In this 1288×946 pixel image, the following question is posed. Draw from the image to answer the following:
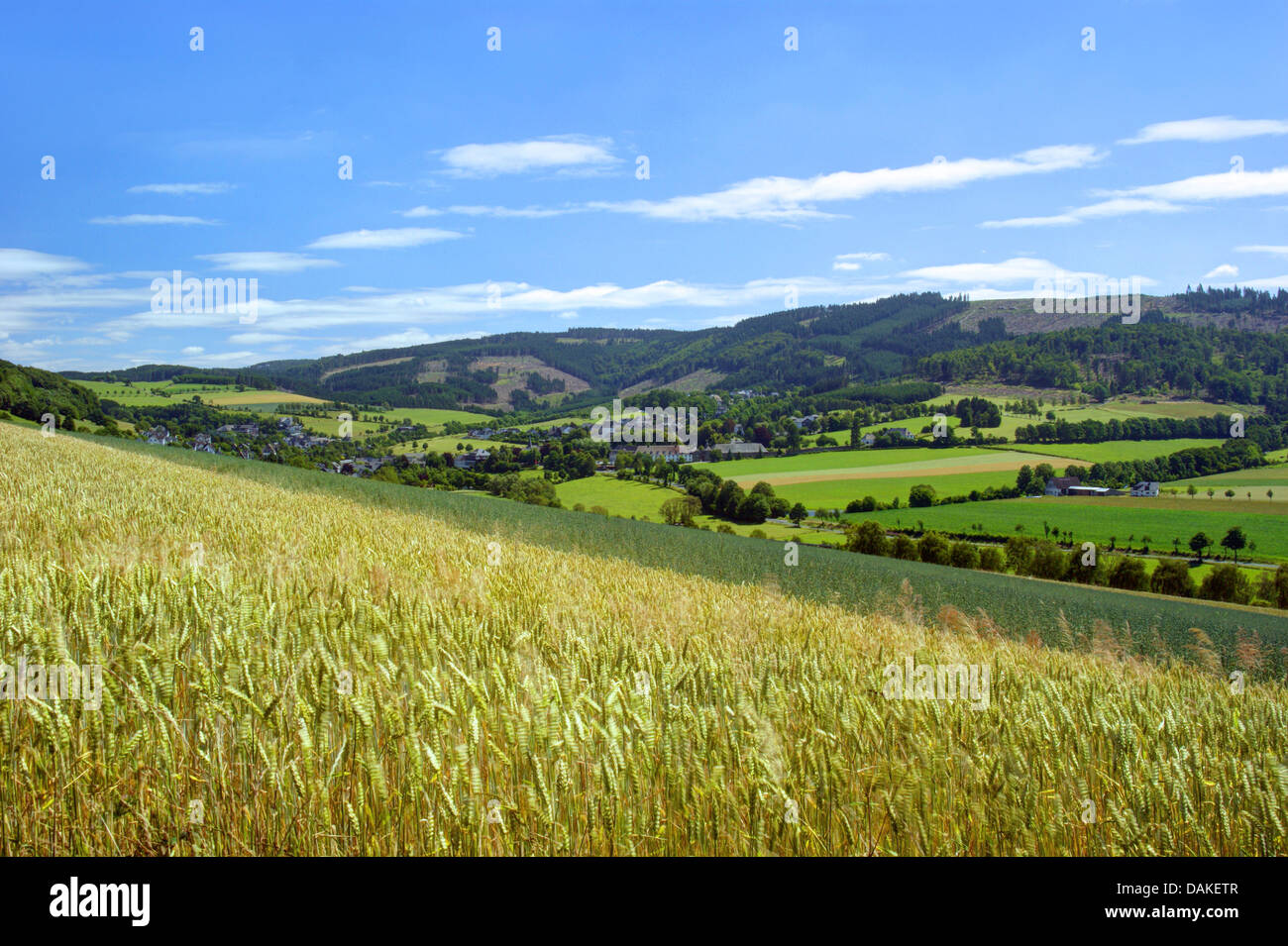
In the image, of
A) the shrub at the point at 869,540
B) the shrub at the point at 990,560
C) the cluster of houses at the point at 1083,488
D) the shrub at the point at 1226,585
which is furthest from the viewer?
the cluster of houses at the point at 1083,488

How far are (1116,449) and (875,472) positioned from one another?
4181cm

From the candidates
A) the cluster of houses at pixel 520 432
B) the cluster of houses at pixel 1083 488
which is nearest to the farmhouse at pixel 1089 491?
the cluster of houses at pixel 1083 488

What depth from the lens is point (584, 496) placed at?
77062 mm

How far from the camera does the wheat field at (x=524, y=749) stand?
8.09 feet

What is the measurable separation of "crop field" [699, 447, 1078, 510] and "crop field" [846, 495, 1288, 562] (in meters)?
4.83

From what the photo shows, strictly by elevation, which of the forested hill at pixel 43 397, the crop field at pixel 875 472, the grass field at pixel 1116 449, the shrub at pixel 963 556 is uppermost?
the forested hill at pixel 43 397

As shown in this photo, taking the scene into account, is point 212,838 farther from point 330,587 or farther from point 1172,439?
point 1172,439

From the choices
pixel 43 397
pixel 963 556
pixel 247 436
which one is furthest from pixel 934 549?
pixel 43 397

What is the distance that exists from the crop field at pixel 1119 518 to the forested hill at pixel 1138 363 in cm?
6715

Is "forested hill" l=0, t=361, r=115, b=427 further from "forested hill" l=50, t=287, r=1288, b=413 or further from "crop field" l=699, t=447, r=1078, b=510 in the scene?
"crop field" l=699, t=447, r=1078, b=510

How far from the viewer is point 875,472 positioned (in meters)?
93.1

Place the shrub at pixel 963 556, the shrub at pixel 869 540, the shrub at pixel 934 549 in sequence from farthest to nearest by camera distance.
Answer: the shrub at pixel 869 540 → the shrub at pixel 934 549 → the shrub at pixel 963 556

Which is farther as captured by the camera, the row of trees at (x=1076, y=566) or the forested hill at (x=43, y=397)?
the forested hill at (x=43, y=397)

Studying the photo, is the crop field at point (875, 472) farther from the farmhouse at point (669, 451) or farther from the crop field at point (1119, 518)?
the crop field at point (1119, 518)
